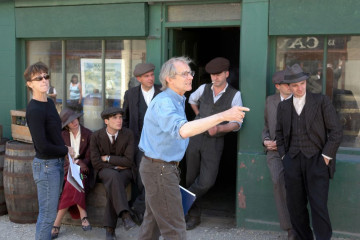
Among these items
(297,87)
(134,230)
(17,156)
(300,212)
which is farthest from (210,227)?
(17,156)

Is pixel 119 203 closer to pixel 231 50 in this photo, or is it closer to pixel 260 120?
pixel 260 120

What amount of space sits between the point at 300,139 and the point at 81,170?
97.3 inches

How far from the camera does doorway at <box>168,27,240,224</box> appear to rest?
5.98 m

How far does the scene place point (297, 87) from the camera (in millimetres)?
4312

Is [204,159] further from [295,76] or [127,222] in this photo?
[295,76]

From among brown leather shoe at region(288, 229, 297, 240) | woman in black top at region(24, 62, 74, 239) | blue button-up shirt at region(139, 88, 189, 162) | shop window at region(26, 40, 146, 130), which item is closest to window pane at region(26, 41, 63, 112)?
shop window at region(26, 40, 146, 130)

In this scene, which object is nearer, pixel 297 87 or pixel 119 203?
pixel 297 87

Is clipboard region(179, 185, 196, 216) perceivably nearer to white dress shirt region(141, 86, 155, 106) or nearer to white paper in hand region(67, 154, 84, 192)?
white paper in hand region(67, 154, 84, 192)

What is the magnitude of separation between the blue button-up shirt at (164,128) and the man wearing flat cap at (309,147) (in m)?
1.32

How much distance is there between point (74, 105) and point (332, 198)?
3.57 m

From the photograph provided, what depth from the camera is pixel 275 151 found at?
4879mm

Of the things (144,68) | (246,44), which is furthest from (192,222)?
(246,44)

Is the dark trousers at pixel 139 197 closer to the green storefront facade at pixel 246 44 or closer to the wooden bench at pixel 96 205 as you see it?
the wooden bench at pixel 96 205

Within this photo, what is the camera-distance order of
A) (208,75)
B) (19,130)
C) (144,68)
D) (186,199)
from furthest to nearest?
(208,75) < (19,130) < (144,68) < (186,199)
